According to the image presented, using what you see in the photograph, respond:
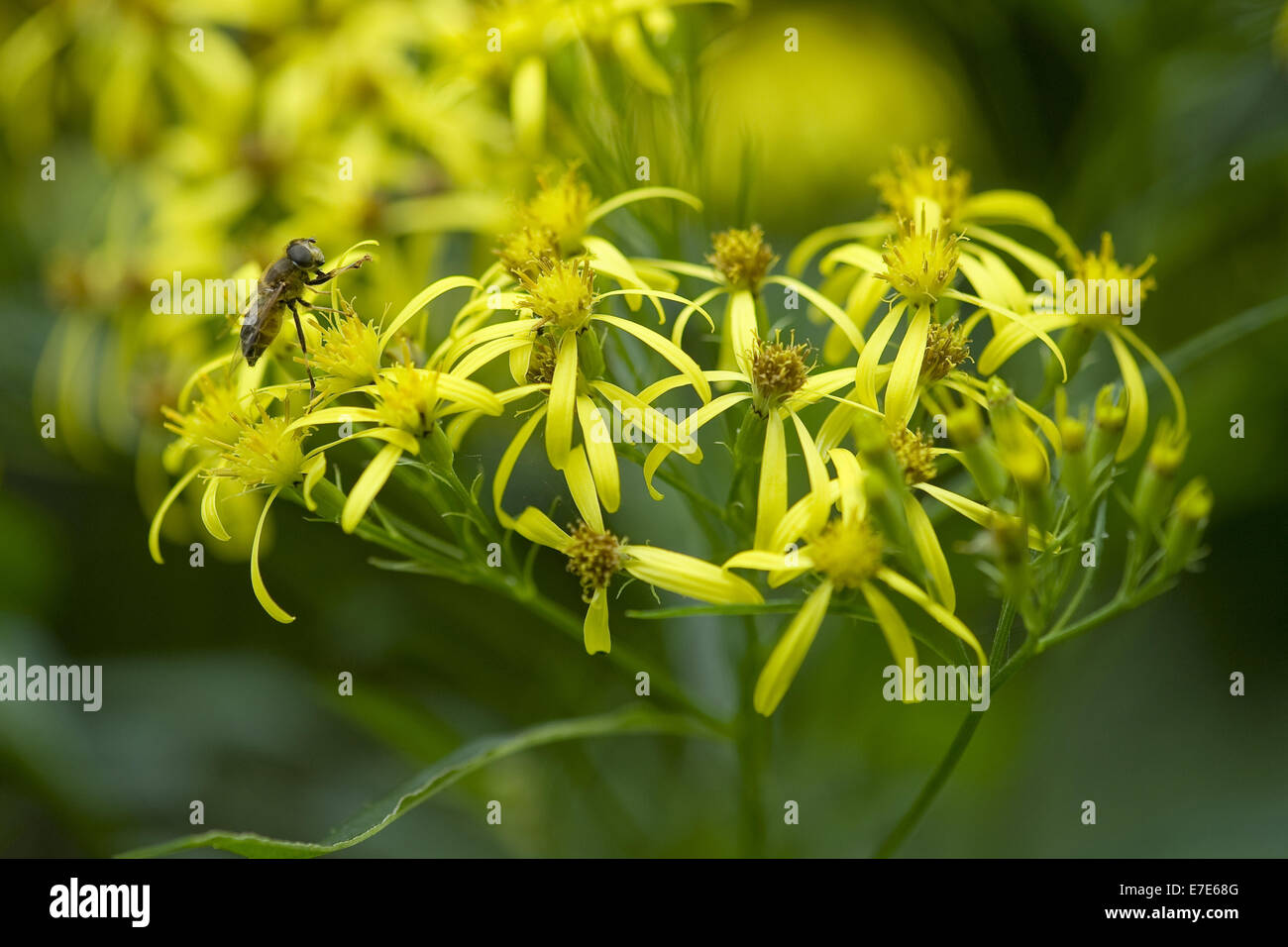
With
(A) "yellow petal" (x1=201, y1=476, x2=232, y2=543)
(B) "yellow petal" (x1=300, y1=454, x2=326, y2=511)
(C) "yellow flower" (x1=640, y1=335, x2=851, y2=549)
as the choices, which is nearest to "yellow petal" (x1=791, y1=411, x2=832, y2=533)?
(C) "yellow flower" (x1=640, y1=335, x2=851, y2=549)

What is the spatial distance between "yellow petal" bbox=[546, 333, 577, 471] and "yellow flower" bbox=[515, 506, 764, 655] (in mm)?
96

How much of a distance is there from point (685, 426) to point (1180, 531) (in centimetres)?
73

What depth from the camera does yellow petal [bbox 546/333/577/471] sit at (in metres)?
1.63

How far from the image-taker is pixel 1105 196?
2.77 meters

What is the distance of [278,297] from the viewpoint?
6.36 feet

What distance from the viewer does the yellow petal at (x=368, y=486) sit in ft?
5.19

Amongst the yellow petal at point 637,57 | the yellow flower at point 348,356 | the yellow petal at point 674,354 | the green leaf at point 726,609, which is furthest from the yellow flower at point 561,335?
the yellow petal at point 637,57

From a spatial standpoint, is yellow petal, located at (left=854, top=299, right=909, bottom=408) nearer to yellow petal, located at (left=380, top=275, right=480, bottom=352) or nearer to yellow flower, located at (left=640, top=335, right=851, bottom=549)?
yellow flower, located at (left=640, top=335, right=851, bottom=549)

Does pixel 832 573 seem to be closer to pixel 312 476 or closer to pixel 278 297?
pixel 312 476

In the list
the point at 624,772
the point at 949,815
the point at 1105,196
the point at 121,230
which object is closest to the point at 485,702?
the point at 624,772

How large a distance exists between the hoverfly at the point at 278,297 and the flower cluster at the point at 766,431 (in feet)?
0.29

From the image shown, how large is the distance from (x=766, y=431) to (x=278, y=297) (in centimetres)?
91

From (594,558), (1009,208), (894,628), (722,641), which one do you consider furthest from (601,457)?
(1009,208)
